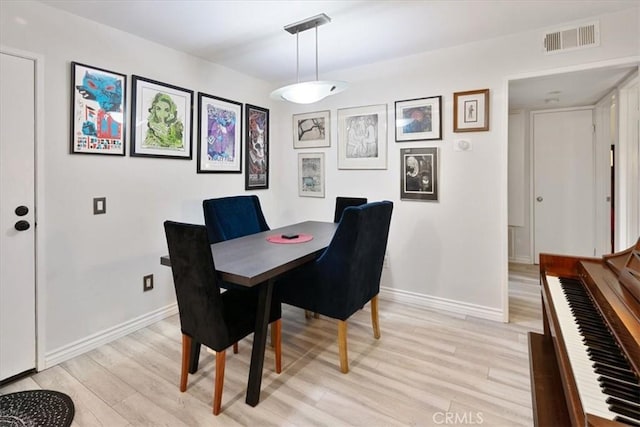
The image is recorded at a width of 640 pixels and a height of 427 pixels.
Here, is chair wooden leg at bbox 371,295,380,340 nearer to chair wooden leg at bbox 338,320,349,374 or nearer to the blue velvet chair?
chair wooden leg at bbox 338,320,349,374

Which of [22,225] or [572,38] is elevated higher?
[572,38]

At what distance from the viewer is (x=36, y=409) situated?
1.71 m

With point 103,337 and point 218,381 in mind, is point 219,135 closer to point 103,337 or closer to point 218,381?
point 103,337

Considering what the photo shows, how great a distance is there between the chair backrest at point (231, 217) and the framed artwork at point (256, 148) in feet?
1.88

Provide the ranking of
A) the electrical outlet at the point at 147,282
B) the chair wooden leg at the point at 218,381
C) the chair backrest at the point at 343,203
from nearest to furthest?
the chair wooden leg at the point at 218,381 → the electrical outlet at the point at 147,282 → the chair backrest at the point at 343,203

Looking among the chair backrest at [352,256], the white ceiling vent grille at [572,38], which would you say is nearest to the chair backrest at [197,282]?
the chair backrest at [352,256]

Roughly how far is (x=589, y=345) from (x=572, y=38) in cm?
242

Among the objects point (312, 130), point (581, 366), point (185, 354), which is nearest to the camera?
point (581, 366)

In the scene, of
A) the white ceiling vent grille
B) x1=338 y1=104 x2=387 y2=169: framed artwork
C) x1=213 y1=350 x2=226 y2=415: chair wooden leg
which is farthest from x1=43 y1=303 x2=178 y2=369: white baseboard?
the white ceiling vent grille

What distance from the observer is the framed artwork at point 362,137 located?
3242 mm

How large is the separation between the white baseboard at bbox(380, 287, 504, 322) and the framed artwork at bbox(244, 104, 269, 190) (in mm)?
1821

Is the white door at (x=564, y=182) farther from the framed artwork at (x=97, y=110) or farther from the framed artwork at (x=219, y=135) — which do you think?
the framed artwork at (x=97, y=110)

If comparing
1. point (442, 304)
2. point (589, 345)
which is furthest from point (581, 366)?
point (442, 304)

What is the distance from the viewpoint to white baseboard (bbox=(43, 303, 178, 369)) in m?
2.15
